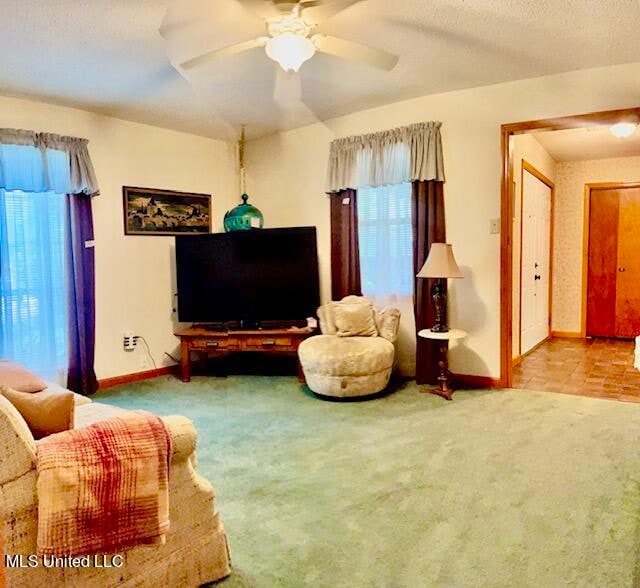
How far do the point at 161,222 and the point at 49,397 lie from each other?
3667 mm

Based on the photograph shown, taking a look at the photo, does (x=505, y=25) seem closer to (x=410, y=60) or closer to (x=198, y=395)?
(x=410, y=60)

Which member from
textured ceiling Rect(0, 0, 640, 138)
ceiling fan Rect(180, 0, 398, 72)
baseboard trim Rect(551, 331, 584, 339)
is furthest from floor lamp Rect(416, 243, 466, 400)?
baseboard trim Rect(551, 331, 584, 339)

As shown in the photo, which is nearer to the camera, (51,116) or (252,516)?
(252,516)

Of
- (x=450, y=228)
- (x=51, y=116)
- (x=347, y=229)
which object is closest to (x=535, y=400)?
(x=450, y=228)

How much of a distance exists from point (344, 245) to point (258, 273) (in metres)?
0.88

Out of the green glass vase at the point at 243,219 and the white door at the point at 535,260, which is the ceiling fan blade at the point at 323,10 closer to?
the green glass vase at the point at 243,219

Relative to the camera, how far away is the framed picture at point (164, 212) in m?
4.87

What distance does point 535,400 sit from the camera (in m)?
3.94

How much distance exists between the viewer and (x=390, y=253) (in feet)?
15.6

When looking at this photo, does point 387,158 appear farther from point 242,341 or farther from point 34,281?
point 34,281

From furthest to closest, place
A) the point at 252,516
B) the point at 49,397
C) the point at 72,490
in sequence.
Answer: the point at 252,516 → the point at 49,397 → the point at 72,490

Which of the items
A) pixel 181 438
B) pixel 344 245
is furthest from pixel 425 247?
pixel 181 438

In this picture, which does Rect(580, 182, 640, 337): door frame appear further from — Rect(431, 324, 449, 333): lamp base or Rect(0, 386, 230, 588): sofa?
Rect(0, 386, 230, 588): sofa

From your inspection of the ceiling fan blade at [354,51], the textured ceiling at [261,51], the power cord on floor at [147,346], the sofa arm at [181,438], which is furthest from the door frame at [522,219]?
the sofa arm at [181,438]
